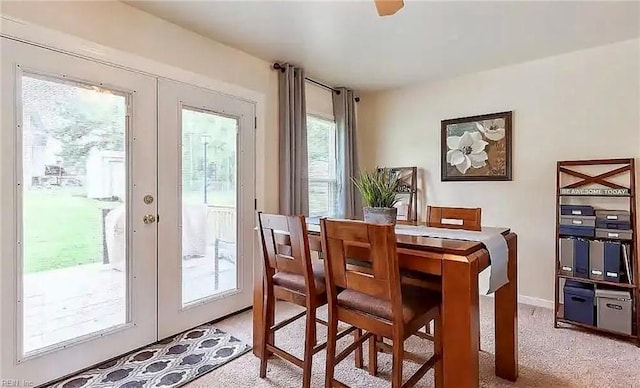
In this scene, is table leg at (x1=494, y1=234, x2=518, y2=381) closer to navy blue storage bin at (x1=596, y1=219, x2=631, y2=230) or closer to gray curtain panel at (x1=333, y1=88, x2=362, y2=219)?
navy blue storage bin at (x1=596, y1=219, x2=631, y2=230)

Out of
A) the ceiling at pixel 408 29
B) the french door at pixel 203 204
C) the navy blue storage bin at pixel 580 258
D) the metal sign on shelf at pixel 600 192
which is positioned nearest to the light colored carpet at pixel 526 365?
the french door at pixel 203 204

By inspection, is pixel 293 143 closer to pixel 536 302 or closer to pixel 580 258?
pixel 580 258

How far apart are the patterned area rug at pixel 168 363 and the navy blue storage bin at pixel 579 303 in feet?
8.30

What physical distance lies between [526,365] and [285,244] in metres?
1.72

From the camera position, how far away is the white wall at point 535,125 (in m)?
2.85

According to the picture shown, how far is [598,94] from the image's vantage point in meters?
2.92

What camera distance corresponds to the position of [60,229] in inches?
78.7

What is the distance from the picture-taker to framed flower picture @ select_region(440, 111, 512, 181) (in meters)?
A: 3.39

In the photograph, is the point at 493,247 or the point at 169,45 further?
the point at 169,45

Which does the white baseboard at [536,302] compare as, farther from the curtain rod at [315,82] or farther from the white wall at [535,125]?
the curtain rod at [315,82]

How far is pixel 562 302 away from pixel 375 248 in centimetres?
248

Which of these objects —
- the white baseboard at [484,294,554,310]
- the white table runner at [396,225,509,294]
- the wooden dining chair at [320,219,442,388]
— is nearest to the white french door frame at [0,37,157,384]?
the wooden dining chair at [320,219,442,388]

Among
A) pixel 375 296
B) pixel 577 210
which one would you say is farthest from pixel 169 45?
pixel 577 210

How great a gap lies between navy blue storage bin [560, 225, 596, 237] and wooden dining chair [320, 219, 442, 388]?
178 cm
